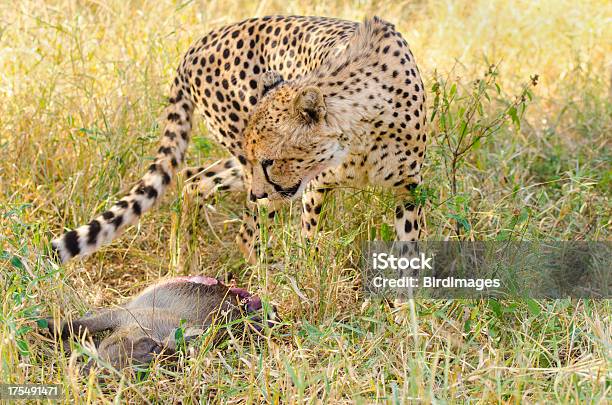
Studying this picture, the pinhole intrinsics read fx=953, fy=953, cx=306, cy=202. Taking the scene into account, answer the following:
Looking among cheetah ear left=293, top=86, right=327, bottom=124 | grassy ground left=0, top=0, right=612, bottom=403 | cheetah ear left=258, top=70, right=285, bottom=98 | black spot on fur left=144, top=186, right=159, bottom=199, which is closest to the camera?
grassy ground left=0, top=0, right=612, bottom=403

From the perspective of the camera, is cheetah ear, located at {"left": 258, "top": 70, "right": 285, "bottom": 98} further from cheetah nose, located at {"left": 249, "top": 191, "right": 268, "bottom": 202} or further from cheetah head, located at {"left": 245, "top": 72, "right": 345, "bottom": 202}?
cheetah nose, located at {"left": 249, "top": 191, "right": 268, "bottom": 202}

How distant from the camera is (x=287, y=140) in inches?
134

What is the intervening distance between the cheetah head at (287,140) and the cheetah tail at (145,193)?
0.54 m

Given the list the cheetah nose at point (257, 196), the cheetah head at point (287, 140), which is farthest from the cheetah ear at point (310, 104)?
the cheetah nose at point (257, 196)

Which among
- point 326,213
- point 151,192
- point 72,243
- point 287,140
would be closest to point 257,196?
point 287,140

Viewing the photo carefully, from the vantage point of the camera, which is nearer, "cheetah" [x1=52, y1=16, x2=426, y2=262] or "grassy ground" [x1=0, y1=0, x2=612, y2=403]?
"grassy ground" [x1=0, y1=0, x2=612, y2=403]

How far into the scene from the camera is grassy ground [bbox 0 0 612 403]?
2965 mm

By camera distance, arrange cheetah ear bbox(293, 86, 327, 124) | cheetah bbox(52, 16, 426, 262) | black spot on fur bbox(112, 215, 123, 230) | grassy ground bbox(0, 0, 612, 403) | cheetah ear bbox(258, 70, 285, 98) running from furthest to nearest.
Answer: black spot on fur bbox(112, 215, 123, 230) < cheetah ear bbox(258, 70, 285, 98) < cheetah bbox(52, 16, 426, 262) < cheetah ear bbox(293, 86, 327, 124) < grassy ground bbox(0, 0, 612, 403)

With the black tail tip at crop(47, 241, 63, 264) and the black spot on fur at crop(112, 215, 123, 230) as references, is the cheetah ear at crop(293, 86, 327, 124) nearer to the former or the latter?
the black spot on fur at crop(112, 215, 123, 230)

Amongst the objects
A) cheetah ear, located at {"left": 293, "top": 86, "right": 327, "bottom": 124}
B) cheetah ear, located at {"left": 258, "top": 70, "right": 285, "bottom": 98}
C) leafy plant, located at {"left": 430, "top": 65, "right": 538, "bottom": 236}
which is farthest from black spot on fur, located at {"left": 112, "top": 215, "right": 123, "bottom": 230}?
leafy plant, located at {"left": 430, "top": 65, "right": 538, "bottom": 236}

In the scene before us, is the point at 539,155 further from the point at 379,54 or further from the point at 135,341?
the point at 135,341

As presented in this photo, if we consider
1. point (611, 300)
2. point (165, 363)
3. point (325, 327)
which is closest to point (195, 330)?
point (165, 363)

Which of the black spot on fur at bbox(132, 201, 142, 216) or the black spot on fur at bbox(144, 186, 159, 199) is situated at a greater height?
the black spot on fur at bbox(144, 186, 159, 199)

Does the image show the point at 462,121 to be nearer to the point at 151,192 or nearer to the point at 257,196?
the point at 257,196
